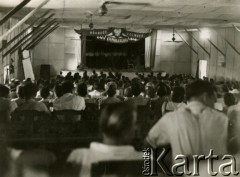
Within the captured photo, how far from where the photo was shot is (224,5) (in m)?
10.3

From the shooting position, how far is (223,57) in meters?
17.5

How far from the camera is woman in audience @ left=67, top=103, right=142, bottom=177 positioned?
2.31 meters

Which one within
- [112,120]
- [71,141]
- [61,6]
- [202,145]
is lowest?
[71,141]

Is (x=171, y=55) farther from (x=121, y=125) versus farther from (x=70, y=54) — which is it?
(x=121, y=125)

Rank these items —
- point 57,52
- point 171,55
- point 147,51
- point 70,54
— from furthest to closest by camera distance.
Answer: point 171,55 → point 147,51 → point 70,54 → point 57,52

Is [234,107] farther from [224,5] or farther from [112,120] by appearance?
[224,5]

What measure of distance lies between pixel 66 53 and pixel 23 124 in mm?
16063

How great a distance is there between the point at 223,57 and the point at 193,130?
607 inches

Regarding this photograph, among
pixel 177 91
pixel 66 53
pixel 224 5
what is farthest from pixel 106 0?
pixel 66 53

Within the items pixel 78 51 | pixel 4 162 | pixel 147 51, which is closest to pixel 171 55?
pixel 147 51

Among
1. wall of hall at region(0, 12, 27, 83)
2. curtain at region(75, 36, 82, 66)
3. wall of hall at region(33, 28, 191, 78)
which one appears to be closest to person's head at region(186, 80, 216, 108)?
wall of hall at region(0, 12, 27, 83)

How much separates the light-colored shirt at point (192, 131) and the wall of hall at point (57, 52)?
17.6 metres

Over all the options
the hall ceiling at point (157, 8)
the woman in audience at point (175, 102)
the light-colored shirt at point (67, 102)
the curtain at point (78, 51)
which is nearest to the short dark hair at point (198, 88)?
the woman in audience at point (175, 102)

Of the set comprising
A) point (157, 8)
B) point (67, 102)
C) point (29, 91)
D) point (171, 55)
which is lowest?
point (67, 102)
